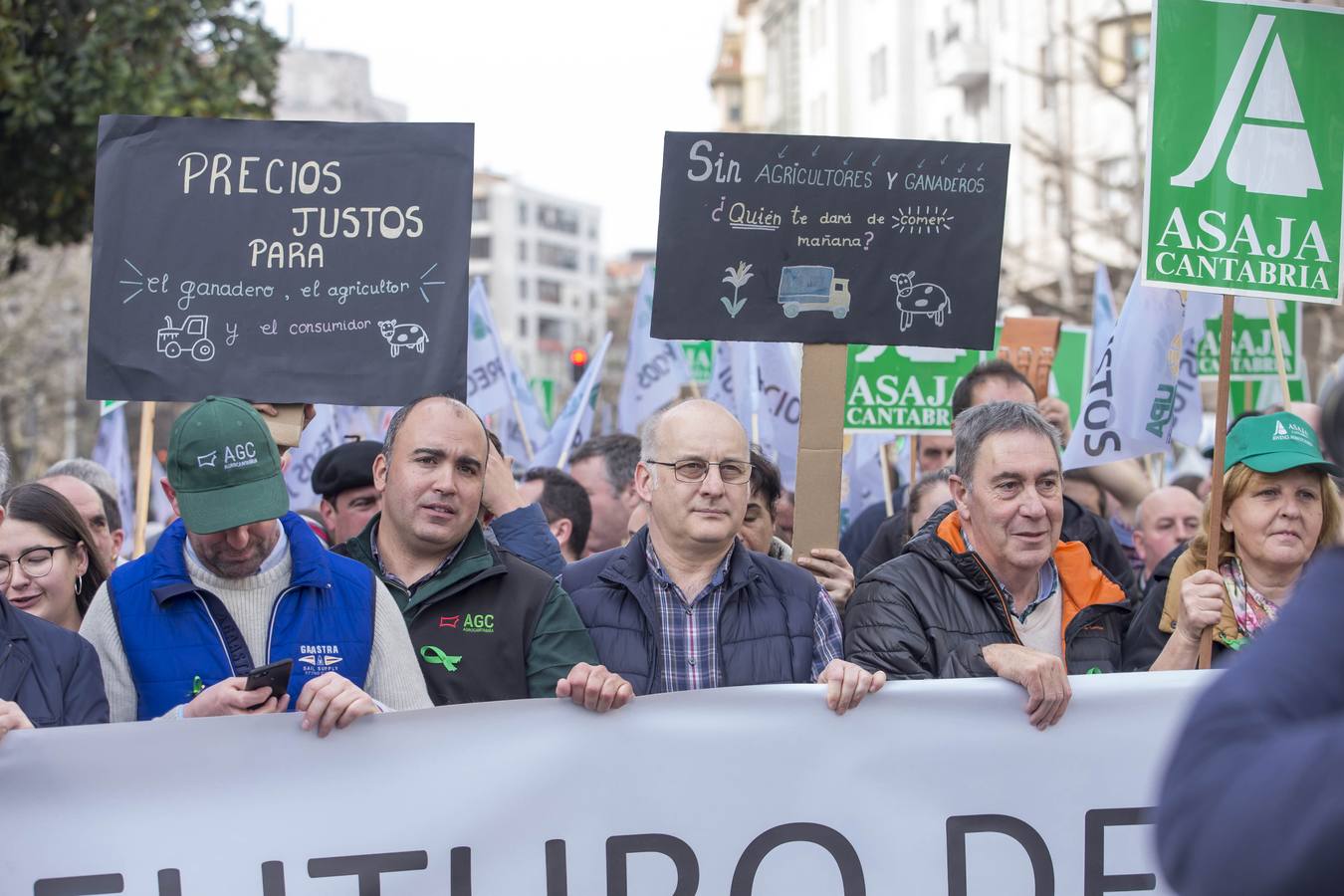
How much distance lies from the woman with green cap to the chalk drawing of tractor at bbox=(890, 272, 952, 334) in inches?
35.0

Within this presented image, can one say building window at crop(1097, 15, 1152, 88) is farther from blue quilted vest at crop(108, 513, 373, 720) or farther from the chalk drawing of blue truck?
blue quilted vest at crop(108, 513, 373, 720)

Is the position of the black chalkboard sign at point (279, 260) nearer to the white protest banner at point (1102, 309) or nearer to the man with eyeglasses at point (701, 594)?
the man with eyeglasses at point (701, 594)

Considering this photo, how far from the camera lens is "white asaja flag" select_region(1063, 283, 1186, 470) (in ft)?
19.0

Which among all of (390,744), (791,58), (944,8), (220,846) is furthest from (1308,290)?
(791,58)

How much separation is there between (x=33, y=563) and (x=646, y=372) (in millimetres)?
6152

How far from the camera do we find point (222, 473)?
346 cm

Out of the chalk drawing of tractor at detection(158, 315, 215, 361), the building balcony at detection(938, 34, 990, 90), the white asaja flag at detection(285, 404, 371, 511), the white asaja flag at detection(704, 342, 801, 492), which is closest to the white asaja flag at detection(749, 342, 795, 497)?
the white asaja flag at detection(704, 342, 801, 492)

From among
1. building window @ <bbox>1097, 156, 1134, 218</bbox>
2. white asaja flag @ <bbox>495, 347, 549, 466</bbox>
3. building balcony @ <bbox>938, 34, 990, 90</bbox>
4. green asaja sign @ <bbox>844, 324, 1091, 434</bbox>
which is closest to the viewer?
green asaja sign @ <bbox>844, 324, 1091, 434</bbox>

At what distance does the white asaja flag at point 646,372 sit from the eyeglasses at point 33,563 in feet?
19.2

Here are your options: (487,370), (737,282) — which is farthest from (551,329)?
(737,282)

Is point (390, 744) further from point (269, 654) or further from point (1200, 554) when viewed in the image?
point (1200, 554)

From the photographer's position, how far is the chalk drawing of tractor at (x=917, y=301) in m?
4.50

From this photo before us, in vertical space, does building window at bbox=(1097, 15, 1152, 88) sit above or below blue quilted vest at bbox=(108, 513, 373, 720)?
above

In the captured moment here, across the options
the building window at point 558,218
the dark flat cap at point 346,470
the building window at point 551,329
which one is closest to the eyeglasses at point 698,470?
the dark flat cap at point 346,470
